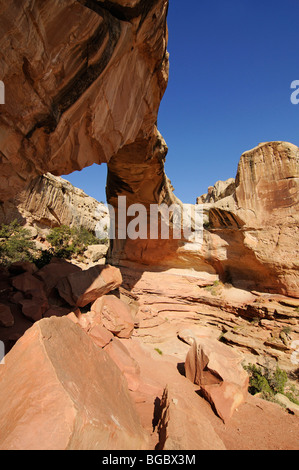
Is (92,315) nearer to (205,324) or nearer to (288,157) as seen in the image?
(205,324)

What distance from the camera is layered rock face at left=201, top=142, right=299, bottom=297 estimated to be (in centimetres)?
899

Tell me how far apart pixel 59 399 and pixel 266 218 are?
1002 cm

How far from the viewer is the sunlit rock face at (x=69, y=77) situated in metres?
2.77

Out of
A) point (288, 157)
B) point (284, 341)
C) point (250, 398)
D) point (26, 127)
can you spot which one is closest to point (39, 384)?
point (26, 127)

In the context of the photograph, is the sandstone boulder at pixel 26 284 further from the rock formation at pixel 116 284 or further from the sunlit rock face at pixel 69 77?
A: the sunlit rock face at pixel 69 77

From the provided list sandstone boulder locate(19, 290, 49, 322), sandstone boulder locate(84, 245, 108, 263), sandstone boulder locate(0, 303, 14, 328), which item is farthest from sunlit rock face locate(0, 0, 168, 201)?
sandstone boulder locate(84, 245, 108, 263)

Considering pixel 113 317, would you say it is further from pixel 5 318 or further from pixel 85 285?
pixel 5 318

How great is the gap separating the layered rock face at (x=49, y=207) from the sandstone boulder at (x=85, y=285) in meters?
17.6

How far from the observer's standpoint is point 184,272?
42.3 ft

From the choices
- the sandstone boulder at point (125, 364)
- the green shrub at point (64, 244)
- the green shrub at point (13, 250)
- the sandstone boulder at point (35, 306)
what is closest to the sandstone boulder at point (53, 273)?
the sandstone boulder at point (35, 306)

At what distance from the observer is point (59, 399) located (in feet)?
6.30

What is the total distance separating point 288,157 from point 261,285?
5866mm

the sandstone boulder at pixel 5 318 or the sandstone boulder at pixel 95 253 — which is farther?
the sandstone boulder at pixel 95 253

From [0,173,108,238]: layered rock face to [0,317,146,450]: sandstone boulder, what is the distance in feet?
72.8
